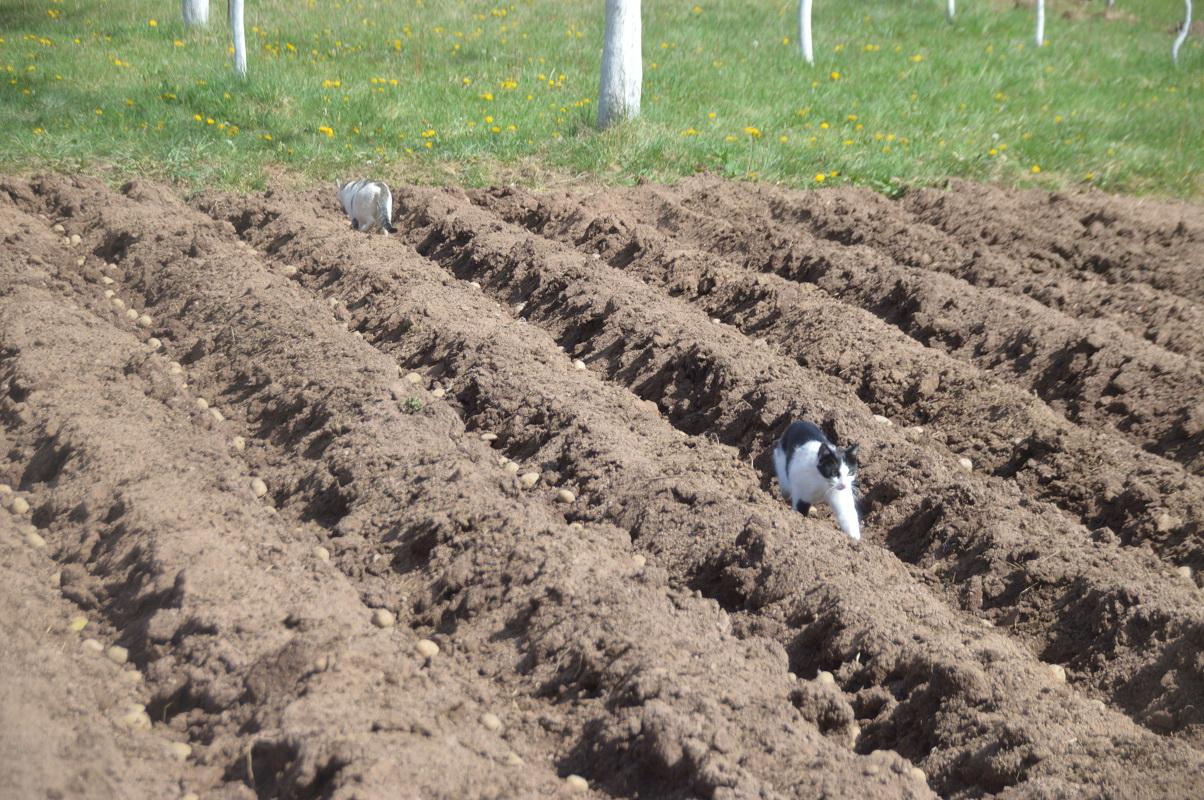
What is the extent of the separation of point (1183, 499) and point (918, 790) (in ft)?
8.76

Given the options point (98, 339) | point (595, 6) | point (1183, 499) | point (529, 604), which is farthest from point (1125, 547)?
point (595, 6)

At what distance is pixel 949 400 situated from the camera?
642 centimetres

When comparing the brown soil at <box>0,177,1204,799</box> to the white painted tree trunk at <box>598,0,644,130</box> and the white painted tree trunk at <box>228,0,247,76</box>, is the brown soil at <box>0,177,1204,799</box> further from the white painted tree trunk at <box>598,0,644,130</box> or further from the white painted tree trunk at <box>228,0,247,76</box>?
the white painted tree trunk at <box>228,0,247,76</box>

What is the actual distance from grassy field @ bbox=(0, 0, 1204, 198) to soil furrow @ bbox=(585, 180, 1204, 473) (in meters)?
2.23

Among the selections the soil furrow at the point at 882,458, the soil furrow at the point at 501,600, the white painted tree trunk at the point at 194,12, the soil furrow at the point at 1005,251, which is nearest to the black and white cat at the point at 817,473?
the soil furrow at the point at 882,458

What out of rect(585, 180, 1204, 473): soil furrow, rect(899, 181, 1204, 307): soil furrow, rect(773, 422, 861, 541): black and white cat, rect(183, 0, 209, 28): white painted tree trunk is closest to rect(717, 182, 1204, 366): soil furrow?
rect(899, 181, 1204, 307): soil furrow

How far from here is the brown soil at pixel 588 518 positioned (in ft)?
12.2

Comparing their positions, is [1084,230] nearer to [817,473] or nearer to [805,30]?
[817,473]

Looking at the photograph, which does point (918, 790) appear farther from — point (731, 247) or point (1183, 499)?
point (731, 247)

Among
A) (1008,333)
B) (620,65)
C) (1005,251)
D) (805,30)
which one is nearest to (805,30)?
(805,30)

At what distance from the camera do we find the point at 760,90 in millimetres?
13812

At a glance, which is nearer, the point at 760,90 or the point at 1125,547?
the point at 1125,547

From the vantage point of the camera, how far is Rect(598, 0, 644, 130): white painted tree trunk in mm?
11492

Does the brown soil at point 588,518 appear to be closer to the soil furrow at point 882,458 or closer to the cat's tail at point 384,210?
the soil furrow at point 882,458
